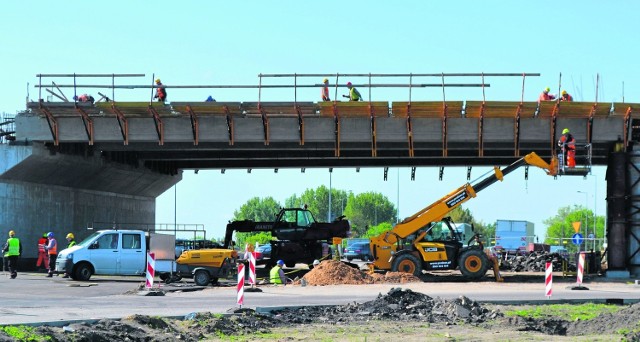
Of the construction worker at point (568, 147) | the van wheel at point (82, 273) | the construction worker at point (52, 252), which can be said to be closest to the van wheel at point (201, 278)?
the van wheel at point (82, 273)

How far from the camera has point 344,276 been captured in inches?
1452

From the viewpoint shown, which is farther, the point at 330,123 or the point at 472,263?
the point at 330,123

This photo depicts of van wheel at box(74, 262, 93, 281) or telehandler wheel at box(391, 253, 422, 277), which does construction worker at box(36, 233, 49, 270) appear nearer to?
van wheel at box(74, 262, 93, 281)

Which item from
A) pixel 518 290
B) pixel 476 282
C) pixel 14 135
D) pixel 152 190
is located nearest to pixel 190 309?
pixel 518 290

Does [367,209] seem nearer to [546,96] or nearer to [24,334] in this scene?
[546,96]

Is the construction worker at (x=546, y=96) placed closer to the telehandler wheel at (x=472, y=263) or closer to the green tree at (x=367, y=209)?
the telehandler wheel at (x=472, y=263)

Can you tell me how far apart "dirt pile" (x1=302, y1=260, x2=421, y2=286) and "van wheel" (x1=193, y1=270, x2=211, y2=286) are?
344cm

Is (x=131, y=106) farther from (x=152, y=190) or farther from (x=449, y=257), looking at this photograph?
(x=152, y=190)

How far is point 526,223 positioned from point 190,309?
6814 cm

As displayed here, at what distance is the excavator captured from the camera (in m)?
38.6

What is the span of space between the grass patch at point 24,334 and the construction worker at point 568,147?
989 inches

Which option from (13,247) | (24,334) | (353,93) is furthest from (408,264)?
(24,334)

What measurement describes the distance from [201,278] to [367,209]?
481ft

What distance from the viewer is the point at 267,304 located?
2569 centimetres
